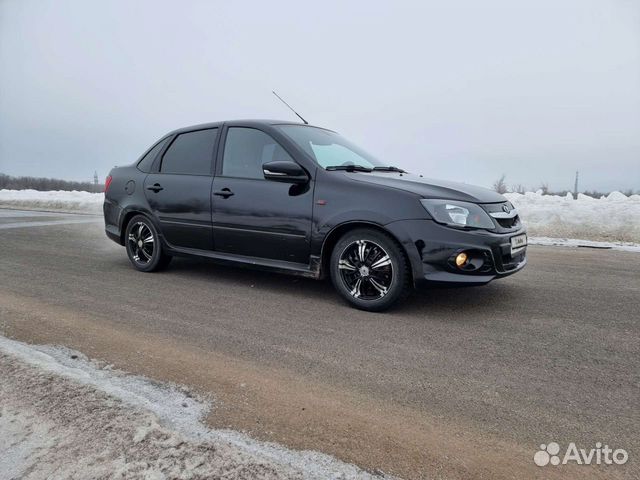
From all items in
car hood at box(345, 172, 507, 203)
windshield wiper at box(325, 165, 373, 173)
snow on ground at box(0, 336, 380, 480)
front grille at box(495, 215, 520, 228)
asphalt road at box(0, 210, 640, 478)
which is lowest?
snow on ground at box(0, 336, 380, 480)

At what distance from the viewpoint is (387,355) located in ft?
9.83

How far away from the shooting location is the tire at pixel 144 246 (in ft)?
17.7

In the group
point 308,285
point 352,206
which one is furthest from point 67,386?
point 308,285

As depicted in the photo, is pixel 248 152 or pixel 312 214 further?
pixel 248 152

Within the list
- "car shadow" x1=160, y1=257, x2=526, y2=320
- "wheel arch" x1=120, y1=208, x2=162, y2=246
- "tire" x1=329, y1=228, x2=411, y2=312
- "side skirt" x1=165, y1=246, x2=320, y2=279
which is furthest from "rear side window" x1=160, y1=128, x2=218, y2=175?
"tire" x1=329, y1=228, x2=411, y2=312

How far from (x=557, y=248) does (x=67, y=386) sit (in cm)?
736

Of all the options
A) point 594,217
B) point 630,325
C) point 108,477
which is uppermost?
point 594,217

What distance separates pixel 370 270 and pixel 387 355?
3.40 feet

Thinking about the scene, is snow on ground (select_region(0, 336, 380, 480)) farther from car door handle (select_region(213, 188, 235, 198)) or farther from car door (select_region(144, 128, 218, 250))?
car door (select_region(144, 128, 218, 250))

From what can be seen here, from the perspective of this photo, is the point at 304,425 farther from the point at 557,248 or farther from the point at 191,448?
the point at 557,248

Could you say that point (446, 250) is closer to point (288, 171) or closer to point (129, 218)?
point (288, 171)

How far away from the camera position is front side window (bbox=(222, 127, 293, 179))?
4.52 metres

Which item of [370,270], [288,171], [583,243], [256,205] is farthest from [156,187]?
[583,243]

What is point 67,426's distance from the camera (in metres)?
2.07
